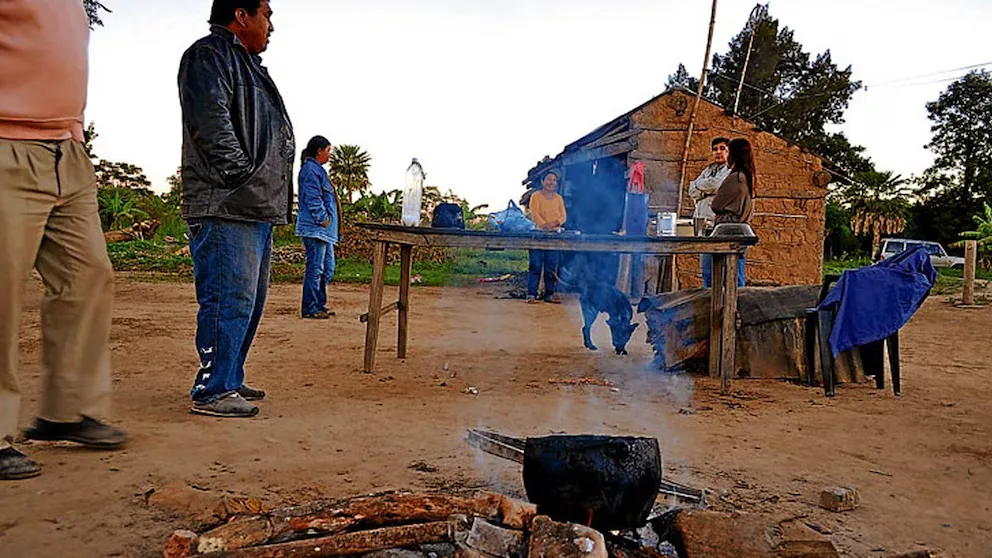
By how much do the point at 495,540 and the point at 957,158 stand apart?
4583 centimetres

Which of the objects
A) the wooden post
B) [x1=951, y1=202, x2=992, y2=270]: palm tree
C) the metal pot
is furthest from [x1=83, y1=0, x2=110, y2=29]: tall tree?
[x1=951, y1=202, x2=992, y2=270]: palm tree

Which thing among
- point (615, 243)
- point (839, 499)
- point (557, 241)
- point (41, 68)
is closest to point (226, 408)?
point (41, 68)

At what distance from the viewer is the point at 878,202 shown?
133 feet

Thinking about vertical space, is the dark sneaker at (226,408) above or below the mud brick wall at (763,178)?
below

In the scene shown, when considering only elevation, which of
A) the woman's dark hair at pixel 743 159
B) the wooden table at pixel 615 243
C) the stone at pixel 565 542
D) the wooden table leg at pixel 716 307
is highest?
the woman's dark hair at pixel 743 159

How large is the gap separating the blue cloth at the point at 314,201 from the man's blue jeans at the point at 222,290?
13.0 ft

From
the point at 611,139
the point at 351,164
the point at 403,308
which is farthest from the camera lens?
the point at 351,164

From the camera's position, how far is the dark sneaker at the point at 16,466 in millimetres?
2738

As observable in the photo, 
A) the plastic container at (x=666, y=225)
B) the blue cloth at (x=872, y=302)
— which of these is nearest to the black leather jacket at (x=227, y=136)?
the plastic container at (x=666, y=225)

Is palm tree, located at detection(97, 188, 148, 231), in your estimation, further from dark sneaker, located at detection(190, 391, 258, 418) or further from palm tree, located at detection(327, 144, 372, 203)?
dark sneaker, located at detection(190, 391, 258, 418)

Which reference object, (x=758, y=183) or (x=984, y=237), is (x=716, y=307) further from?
(x=984, y=237)

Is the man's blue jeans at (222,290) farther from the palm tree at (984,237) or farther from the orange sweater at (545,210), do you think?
the palm tree at (984,237)

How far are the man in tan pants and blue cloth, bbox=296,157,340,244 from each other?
4.58 metres

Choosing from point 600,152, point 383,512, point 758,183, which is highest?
point 600,152
